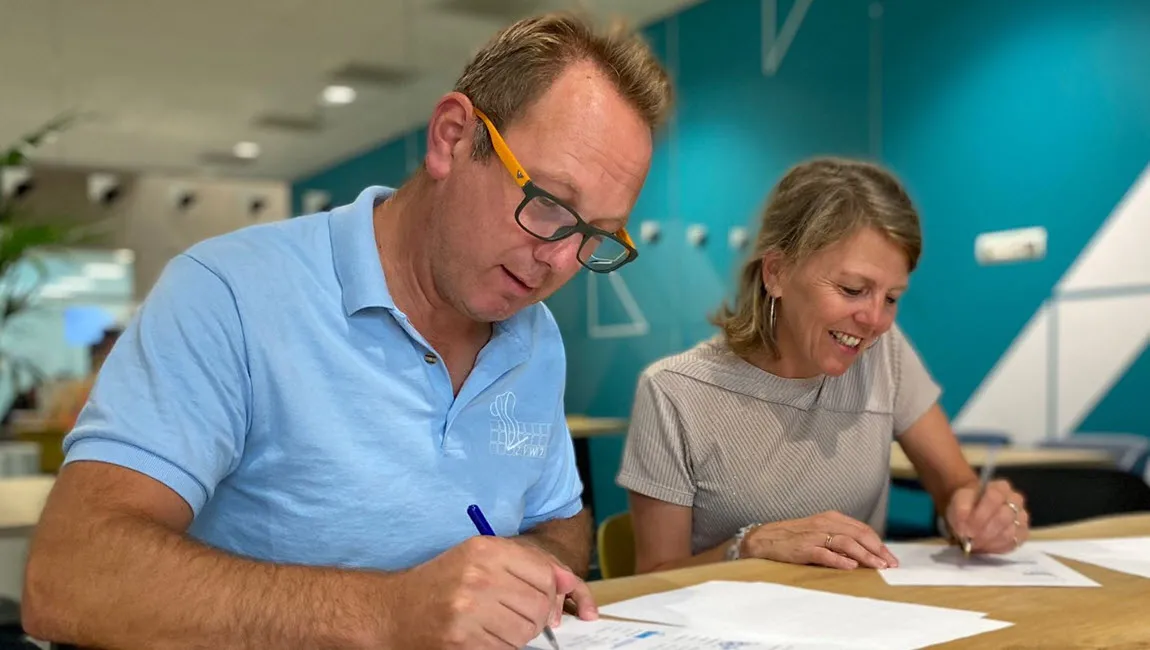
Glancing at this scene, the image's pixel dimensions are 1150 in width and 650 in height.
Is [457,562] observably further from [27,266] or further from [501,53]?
[27,266]

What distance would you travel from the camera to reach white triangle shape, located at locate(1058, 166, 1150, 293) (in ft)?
12.1

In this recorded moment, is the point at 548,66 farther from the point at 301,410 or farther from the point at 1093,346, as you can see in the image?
the point at 1093,346

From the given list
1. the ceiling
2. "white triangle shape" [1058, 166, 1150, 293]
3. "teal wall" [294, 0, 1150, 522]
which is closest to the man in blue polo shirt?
"teal wall" [294, 0, 1150, 522]

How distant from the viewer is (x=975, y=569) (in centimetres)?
133

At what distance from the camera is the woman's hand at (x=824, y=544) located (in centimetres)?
132

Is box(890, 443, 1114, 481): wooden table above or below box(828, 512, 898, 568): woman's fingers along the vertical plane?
above

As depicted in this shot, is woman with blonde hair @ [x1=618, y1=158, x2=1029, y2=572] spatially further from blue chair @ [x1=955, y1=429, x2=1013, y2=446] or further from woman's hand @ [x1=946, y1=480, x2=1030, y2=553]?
blue chair @ [x1=955, y1=429, x2=1013, y2=446]

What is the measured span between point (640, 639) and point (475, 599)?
0.23 meters

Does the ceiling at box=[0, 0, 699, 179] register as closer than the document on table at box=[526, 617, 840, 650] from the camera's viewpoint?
No

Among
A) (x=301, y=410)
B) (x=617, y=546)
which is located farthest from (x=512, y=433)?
(x=617, y=546)

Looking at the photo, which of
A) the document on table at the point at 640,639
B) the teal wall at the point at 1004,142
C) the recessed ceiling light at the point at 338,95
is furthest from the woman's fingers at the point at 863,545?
the recessed ceiling light at the point at 338,95

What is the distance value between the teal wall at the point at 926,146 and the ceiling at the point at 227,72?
447 mm

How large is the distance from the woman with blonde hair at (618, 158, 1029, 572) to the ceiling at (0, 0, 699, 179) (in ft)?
11.1

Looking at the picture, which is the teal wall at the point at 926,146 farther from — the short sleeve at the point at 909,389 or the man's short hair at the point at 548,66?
the man's short hair at the point at 548,66
